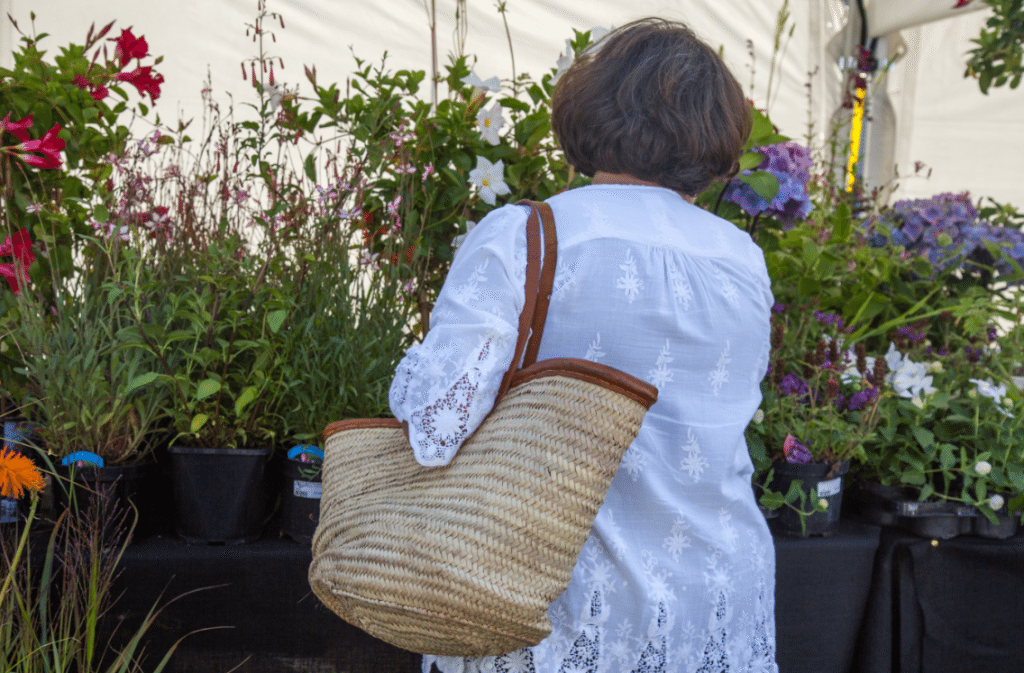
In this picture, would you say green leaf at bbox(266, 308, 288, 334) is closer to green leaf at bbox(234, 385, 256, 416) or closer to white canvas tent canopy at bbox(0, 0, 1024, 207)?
green leaf at bbox(234, 385, 256, 416)

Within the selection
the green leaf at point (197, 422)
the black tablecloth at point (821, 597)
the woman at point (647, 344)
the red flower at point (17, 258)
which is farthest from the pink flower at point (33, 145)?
the black tablecloth at point (821, 597)

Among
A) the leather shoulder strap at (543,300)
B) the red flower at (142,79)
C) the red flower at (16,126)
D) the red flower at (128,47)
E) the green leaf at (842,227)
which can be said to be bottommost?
the leather shoulder strap at (543,300)

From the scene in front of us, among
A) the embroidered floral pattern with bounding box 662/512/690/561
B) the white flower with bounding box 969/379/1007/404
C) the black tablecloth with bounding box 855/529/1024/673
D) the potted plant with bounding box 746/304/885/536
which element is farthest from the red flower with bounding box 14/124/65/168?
the white flower with bounding box 969/379/1007/404

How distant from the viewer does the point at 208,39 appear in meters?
2.58

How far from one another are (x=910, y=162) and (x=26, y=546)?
13.5ft

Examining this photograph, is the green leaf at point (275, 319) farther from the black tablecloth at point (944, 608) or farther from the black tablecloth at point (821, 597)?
the black tablecloth at point (944, 608)

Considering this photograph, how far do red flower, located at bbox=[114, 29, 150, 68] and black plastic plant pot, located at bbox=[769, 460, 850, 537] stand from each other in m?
1.64

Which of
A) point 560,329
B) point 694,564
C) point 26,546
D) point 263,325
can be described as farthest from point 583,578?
point 26,546

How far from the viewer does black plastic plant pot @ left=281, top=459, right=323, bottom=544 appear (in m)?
1.48

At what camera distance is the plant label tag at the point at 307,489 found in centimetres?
148

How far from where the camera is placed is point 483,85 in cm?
182

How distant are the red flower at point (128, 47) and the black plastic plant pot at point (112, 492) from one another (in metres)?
0.86

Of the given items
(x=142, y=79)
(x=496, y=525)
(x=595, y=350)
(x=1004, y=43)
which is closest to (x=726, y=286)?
(x=595, y=350)

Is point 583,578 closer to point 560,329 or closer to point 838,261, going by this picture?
point 560,329
